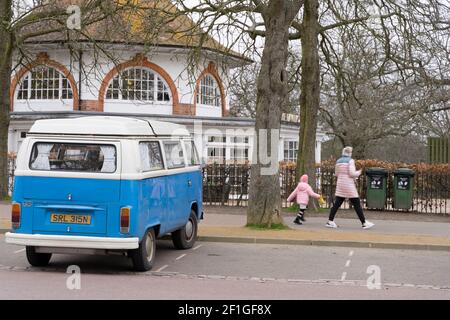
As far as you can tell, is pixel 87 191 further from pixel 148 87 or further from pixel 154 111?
pixel 148 87

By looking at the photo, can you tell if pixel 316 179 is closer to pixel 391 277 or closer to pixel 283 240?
pixel 283 240

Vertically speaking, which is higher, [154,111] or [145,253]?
[154,111]

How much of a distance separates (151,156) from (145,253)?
1.49 meters

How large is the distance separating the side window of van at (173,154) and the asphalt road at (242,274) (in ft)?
5.23

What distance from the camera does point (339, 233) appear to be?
1414cm

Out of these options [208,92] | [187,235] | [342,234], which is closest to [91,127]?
[187,235]

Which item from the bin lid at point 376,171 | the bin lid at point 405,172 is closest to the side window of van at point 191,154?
the bin lid at point 376,171

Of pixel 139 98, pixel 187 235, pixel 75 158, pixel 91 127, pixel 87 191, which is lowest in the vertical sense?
pixel 187 235

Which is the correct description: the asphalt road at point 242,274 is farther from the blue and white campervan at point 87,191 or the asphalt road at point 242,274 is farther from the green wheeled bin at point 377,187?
the green wheeled bin at point 377,187

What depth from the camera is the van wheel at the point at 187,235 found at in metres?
11.8

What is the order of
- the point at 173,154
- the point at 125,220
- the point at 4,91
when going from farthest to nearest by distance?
the point at 4,91 → the point at 173,154 → the point at 125,220

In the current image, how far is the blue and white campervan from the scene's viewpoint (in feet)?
29.9

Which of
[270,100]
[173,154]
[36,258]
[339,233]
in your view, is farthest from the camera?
[339,233]

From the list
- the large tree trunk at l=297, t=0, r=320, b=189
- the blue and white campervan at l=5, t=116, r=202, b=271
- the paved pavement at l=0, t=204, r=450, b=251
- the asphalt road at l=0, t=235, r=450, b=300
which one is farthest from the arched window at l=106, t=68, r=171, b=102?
the blue and white campervan at l=5, t=116, r=202, b=271
